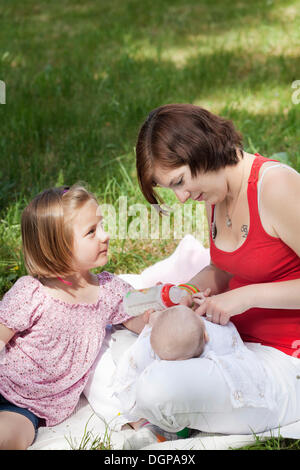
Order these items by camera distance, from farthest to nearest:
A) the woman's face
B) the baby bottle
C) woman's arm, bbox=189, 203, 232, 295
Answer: woman's arm, bbox=189, 203, 232, 295 < the baby bottle < the woman's face

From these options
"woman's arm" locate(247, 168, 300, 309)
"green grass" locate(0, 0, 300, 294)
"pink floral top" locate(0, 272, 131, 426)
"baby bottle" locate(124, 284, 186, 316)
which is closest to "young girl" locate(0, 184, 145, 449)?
"pink floral top" locate(0, 272, 131, 426)

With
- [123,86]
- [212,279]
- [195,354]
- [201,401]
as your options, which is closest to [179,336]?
[195,354]

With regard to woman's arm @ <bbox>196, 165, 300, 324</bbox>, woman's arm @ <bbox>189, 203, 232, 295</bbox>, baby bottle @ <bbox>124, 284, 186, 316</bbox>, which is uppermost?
woman's arm @ <bbox>196, 165, 300, 324</bbox>

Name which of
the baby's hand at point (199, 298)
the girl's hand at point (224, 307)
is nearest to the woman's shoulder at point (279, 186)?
the girl's hand at point (224, 307)

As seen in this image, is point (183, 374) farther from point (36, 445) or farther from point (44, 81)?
point (44, 81)

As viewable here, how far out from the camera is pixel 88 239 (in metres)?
2.12

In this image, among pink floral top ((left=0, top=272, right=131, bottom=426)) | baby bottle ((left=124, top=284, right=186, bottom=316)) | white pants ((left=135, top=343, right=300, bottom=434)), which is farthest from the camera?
baby bottle ((left=124, top=284, right=186, bottom=316))

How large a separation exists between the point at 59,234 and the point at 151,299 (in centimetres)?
48

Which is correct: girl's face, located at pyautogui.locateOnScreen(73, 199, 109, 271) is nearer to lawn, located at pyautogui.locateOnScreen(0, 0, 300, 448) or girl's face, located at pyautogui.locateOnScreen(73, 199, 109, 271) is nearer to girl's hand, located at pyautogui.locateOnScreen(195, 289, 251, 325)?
girl's hand, located at pyautogui.locateOnScreen(195, 289, 251, 325)

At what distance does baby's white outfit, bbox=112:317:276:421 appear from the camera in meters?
1.82

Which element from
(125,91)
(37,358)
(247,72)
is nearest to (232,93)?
(247,72)

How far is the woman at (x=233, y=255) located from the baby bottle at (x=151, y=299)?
0.21 metres

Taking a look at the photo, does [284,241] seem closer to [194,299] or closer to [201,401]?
[194,299]

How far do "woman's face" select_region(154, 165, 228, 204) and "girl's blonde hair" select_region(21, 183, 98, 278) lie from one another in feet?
1.16
